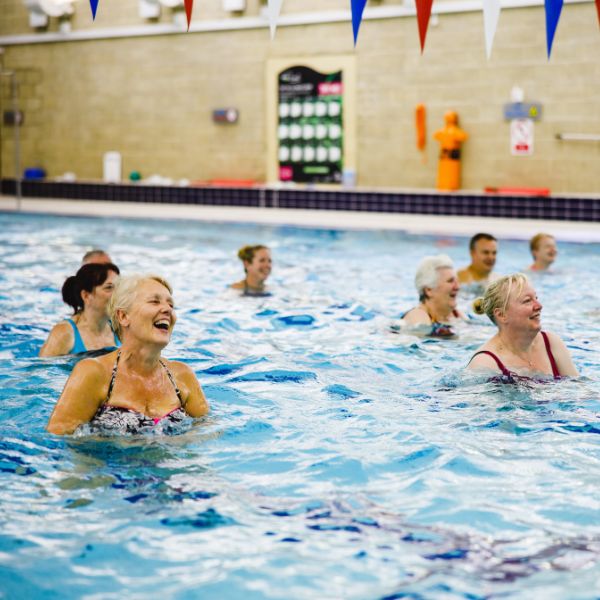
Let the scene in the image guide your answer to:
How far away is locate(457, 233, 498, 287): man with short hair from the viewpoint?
876 centimetres

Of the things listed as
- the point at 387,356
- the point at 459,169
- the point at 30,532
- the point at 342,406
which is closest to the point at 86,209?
Result: the point at 459,169

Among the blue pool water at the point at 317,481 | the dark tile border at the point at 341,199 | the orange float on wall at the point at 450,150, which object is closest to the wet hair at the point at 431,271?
the blue pool water at the point at 317,481

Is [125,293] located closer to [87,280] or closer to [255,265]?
[87,280]

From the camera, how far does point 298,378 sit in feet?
20.3

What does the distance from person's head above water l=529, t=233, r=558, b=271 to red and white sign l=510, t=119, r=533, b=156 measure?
5654 millimetres

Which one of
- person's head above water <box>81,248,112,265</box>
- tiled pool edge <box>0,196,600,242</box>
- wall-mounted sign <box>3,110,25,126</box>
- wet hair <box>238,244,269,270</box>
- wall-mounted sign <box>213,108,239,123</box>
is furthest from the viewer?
wall-mounted sign <box>3,110,25,126</box>

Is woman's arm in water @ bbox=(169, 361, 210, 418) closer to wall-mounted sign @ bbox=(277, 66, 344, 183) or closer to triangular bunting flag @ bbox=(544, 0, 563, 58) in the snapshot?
triangular bunting flag @ bbox=(544, 0, 563, 58)

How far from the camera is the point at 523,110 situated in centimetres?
1502

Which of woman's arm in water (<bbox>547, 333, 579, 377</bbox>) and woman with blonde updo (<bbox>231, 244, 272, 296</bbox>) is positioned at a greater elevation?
woman with blonde updo (<bbox>231, 244, 272, 296</bbox>)

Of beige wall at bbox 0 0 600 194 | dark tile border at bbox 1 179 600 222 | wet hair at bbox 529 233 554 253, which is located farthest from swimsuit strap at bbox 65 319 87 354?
beige wall at bbox 0 0 600 194

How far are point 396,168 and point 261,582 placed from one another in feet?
44.1

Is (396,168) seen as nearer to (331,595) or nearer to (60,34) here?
(60,34)

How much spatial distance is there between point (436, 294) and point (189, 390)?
2.75 meters

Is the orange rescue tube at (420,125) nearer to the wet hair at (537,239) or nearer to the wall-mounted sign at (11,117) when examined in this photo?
the wet hair at (537,239)
